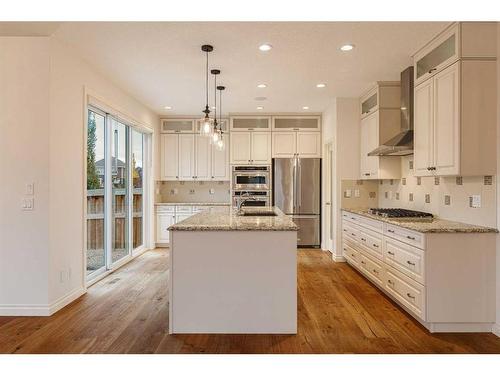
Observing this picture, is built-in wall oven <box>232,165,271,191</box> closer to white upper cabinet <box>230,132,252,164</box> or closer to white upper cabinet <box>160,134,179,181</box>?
white upper cabinet <box>230,132,252,164</box>

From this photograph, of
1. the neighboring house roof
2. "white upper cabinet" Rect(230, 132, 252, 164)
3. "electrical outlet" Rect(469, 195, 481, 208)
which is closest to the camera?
"electrical outlet" Rect(469, 195, 481, 208)

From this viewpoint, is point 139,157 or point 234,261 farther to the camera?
point 139,157

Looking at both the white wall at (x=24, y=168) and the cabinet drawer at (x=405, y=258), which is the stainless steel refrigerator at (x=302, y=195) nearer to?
the cabinet drawer at (x=405, y=258)

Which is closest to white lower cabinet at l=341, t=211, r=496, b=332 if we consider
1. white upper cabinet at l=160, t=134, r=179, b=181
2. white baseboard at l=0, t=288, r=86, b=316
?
white baseboard at l=0, t=288, r=86, b=316

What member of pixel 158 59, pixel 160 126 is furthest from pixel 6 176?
pixel 160 126

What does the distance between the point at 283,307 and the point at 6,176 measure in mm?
2789

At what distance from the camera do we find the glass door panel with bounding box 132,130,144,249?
19.0 feet

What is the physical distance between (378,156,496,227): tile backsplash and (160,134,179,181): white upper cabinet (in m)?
4.04

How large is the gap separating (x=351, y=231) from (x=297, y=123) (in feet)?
8.52

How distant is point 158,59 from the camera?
3.69m

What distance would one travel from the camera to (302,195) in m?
6.37

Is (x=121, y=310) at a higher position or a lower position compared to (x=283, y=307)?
lower

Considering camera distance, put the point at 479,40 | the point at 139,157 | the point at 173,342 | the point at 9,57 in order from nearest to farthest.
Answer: the point at 173,342, the point at 479,40, the point at 9,57, the point at 139,157
